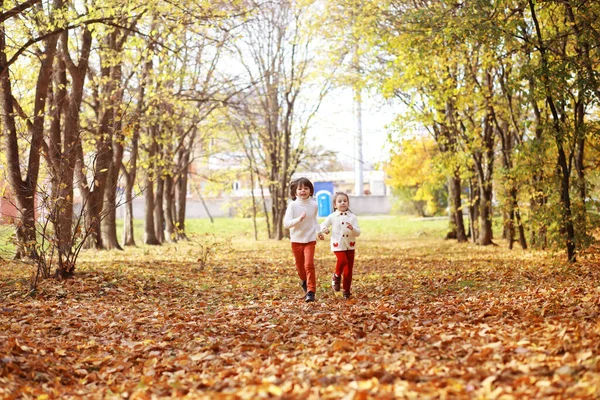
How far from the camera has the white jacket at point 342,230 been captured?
10.0 m

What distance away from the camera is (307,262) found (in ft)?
32.0

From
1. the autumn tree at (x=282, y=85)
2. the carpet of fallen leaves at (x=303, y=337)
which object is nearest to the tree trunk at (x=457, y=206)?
the autumn tree at (x=282, y=85)

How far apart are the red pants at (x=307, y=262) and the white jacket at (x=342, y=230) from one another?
30 centimetres

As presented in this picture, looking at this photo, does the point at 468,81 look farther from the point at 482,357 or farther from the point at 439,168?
the point at 482,357

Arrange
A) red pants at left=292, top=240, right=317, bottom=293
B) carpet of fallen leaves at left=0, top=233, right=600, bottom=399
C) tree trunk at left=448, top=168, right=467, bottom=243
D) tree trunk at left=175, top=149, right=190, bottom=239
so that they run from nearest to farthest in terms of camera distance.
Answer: carpet of fallen leaves at left=0, top=233, right=600, bottom=399 < red pants at left=292, top=240, right=317, bottom=293 < tree trunk at left=448, top=168, right=467, bottom=243 < tree trunk at left=175, top=149, right=190, bottom=239

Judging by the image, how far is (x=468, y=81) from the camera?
19266mm

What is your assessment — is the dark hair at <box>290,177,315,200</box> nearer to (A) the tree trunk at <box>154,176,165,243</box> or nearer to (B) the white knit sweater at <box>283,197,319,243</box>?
(B) the white knit sweater at <box>283,197,319,243</box>

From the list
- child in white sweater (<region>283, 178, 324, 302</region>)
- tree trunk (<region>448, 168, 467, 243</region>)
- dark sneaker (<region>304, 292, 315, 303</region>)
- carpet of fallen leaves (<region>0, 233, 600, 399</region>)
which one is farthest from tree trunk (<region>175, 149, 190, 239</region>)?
dark sneaker (<region>304, 292, 315, 303</region>)

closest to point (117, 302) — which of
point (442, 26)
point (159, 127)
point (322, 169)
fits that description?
point (442, 26)

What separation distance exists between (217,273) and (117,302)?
4718mm

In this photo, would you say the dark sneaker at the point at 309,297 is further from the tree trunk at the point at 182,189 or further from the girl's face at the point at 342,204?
the tree trunk at the point at 182,189

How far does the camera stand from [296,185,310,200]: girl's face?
32.8 ft

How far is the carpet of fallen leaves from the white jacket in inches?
30.0

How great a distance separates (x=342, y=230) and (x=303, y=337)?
3.21 meters
